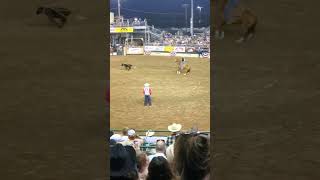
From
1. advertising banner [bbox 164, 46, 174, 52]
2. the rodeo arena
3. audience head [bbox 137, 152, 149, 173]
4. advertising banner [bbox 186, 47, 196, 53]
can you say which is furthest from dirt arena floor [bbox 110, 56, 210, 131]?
audience head [bbox 137, 152, 149, 173]

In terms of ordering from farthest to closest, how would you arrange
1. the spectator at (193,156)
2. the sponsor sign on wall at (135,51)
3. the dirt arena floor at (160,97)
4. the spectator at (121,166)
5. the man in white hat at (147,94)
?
the sponsor sign on wall at (135,51)
the man in white hat at (147,94)
the dirt arena floor at (160,97)
the spectator at (193,156)
the spectator at (121,166)

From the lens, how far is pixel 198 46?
955 inches

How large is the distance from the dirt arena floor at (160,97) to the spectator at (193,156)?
6017 mm
